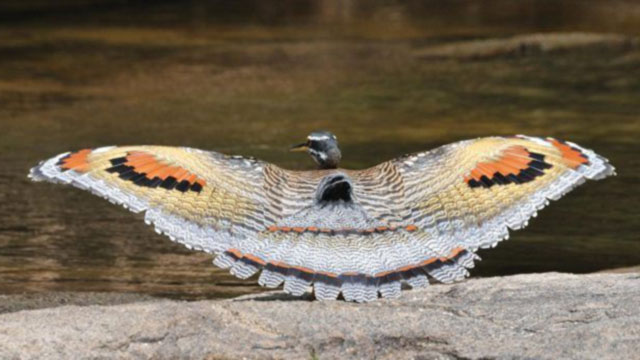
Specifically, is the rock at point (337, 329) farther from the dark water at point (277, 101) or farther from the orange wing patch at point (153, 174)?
the dark water at point (277, 101)

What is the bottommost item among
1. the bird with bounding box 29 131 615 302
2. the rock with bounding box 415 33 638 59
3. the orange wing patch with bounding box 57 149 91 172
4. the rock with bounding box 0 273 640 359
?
the rock with bounding box 415 33 638 59

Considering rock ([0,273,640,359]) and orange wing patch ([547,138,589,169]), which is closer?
rock ([0,273,640,359])

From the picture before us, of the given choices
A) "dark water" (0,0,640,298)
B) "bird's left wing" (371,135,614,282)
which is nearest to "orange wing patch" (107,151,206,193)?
"bird's left wing" (371,135,614,282)

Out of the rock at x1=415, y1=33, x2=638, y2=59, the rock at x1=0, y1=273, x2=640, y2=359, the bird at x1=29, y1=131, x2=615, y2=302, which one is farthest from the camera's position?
the rock at x1=415, y1=33, x2=638, y2=59

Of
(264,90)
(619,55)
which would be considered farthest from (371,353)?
(619,55)

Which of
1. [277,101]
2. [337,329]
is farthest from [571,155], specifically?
[277,101]

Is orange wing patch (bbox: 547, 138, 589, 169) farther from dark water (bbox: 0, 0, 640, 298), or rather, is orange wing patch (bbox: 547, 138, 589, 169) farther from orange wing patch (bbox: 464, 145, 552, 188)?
dark water (bbox: 0, 0, 640, 298)

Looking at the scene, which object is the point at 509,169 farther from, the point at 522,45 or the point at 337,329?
the point at 522,45
